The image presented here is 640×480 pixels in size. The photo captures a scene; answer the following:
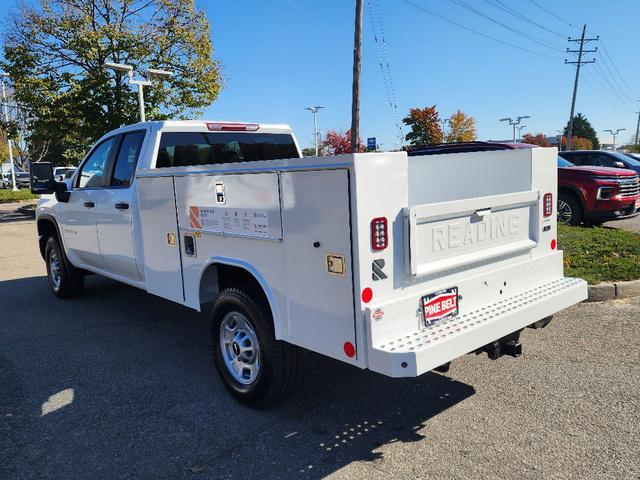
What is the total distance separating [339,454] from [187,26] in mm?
19154

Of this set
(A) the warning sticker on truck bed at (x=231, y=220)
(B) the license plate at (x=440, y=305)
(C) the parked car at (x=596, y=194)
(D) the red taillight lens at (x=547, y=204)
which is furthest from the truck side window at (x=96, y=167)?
(C) the parked car at (x=596, y=194)

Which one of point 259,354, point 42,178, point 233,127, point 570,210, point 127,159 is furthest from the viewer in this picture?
point 570,210

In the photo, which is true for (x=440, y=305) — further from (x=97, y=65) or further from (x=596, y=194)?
(x=97, y=65)

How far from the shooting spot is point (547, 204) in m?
4.00

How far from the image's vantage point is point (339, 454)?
319 centimetres

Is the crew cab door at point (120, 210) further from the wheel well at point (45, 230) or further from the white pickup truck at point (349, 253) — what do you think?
the wheel well at point (45, 230)

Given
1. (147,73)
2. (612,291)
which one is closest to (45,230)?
(612,291)

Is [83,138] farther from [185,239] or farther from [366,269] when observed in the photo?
[366,269]

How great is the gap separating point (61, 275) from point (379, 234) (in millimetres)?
5755

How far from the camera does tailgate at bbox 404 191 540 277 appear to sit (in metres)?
3.05

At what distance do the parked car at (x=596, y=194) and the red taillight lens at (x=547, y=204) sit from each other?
7.73 meters

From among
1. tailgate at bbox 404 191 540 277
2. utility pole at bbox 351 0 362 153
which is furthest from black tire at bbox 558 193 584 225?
tailgate at bbox 404 191 540 277

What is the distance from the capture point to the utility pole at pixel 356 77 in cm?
1512

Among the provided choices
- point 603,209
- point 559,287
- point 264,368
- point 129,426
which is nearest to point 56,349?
point 129,426
